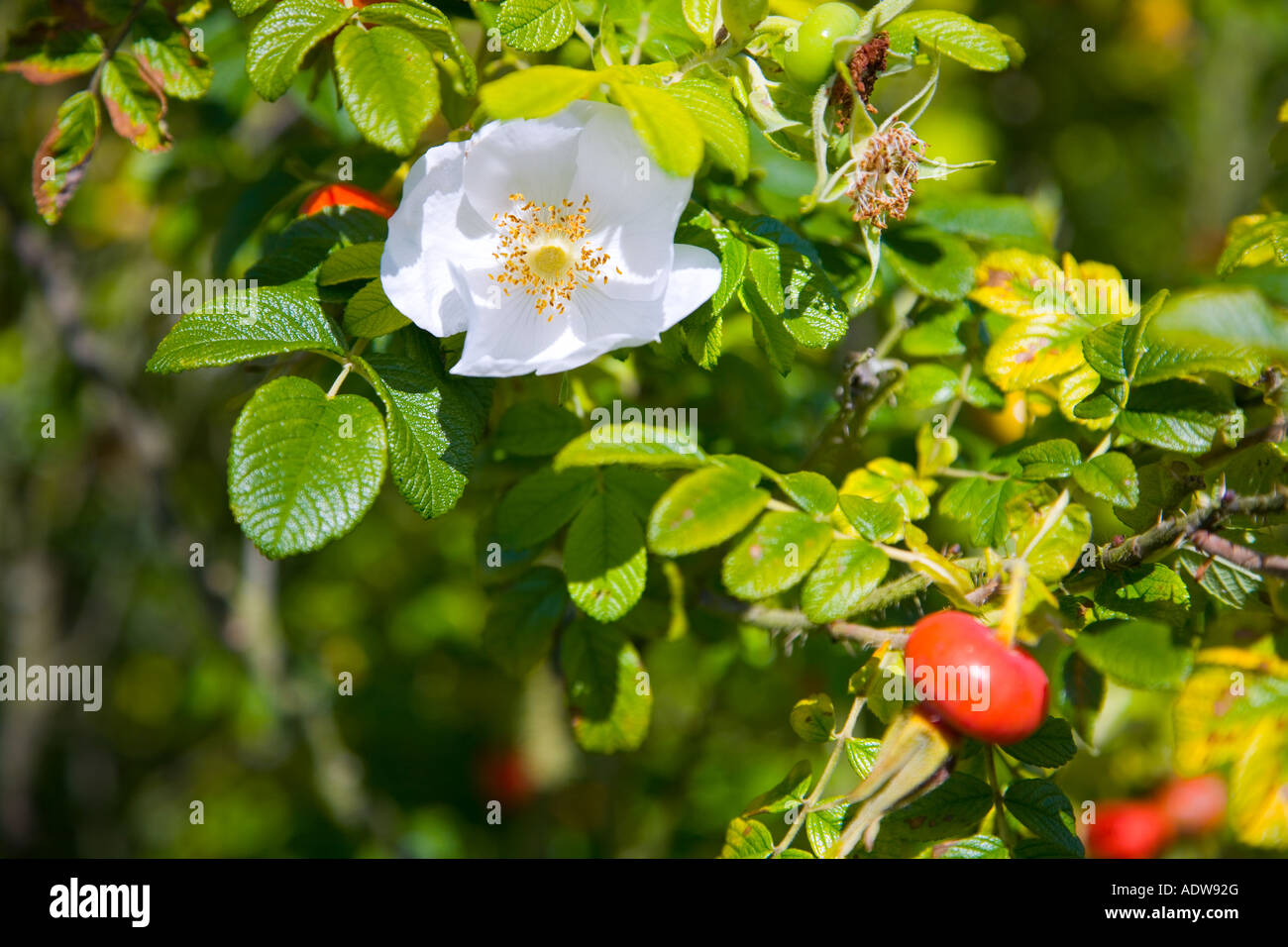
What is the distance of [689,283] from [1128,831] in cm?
185

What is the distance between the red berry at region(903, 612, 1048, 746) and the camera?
1046mm

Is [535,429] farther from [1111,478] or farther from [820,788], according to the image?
[1111,478]

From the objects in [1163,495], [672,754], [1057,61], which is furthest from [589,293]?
[1057,61]

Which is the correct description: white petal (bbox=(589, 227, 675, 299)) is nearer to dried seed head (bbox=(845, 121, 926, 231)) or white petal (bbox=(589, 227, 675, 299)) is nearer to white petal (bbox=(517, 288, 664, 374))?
white petal (bbox=(517, 288, 664, 374))

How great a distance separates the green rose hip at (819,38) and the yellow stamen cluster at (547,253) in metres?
0.31

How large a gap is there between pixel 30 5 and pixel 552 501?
1.16 metres

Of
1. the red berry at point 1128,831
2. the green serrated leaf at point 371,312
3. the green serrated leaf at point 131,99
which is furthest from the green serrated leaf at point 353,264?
the red berry at point 1128,831

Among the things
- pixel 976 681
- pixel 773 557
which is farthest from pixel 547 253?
pixel 976 681

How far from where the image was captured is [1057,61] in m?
3.23

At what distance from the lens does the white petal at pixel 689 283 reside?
3.72 ft

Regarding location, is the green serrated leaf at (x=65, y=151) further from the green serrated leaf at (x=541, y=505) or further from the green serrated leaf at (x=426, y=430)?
the green serrated leaf at (x=541, y=505)

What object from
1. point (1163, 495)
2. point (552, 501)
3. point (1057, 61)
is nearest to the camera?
point (1163, 495)

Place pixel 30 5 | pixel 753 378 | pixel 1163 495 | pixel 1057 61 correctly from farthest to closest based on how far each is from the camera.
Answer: pixel 1057 61 < pixel 753 378 < pixel 30 5 < pixel 1163 495
